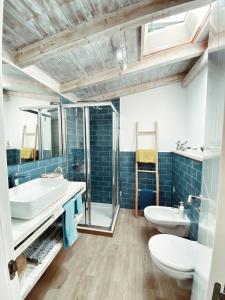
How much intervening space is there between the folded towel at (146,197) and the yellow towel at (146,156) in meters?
0.58

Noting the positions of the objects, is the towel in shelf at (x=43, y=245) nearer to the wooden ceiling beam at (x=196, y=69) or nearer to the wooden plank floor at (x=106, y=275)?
the wooden plank floor at (x=106, y=275)

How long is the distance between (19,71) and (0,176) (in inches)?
60.8

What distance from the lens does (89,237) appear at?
2391 mm

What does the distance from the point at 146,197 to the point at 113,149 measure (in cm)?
112

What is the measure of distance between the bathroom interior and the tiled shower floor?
0.03m

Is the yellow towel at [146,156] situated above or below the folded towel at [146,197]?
above

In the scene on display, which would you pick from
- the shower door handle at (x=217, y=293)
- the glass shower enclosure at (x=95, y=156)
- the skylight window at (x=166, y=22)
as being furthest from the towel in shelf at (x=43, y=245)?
the skylight window at (x=166, y=22)

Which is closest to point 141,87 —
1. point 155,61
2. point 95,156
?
point 155,61

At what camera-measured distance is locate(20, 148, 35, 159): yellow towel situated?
1.75m

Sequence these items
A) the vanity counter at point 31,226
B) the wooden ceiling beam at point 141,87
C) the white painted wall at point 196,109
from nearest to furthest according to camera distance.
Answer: the vanity counter at point 31,226
the white painted wall at point 196,109
the wooden ceiling beam at point 141,87

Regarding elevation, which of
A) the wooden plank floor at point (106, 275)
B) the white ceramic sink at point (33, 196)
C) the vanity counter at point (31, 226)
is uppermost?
the white ceramic sink at point (33, 196)

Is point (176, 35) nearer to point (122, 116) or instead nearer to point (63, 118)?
point (122, 116)

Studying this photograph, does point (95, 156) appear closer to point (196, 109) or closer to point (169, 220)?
point (169, 220)

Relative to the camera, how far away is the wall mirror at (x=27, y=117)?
62.2 inches
